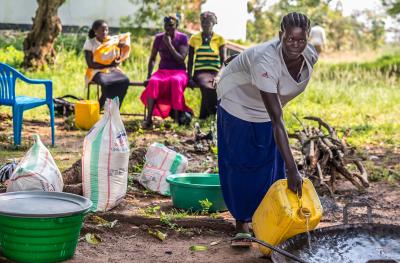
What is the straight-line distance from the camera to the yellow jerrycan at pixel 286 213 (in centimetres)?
365

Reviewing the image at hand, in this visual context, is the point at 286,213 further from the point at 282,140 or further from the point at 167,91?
the point at 167,91

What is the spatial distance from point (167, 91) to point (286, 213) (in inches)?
213

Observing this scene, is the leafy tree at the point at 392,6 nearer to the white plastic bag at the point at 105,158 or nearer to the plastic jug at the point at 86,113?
the plastic jug at the point at 86,113

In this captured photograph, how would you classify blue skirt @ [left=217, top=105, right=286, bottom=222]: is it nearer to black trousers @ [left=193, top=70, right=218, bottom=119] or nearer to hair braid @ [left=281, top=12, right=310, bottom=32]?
hair braid @ [left=281, top=12, right=310, bottom=32]

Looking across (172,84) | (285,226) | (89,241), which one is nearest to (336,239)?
(285,226)

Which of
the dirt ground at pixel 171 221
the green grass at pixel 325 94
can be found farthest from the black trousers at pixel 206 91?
A: the dirt ground at pixel 171 221

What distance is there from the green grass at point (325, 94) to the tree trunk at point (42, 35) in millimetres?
232

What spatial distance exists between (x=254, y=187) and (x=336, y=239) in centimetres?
73

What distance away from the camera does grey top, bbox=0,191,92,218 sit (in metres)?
3.55

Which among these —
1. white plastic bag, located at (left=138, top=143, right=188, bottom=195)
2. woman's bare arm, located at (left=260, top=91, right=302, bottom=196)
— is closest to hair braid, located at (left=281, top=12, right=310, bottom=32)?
woman's bare arm, located at (left=260, top=91, right=302, bottom=196)

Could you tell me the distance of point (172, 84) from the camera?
8.80 meters

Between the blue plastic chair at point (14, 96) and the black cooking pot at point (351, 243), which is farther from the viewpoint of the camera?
Result: the blue plastic chair at point (14, 96)

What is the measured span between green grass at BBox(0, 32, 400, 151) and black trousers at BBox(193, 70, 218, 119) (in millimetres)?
529

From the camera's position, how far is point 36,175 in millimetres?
4414
